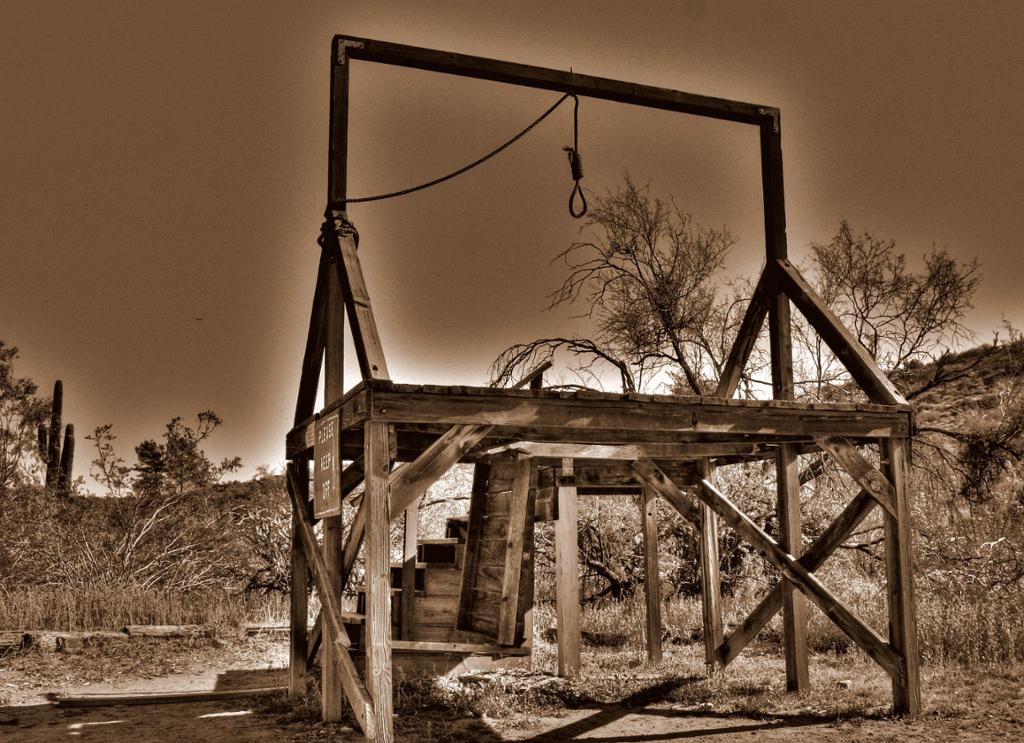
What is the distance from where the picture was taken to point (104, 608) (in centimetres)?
1425

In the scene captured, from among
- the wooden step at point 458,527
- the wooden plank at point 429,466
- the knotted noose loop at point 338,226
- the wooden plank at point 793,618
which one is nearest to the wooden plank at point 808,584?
the wooden plank at point 793,618

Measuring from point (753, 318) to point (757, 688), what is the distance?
3.95 metres

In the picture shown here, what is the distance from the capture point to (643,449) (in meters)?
9.93

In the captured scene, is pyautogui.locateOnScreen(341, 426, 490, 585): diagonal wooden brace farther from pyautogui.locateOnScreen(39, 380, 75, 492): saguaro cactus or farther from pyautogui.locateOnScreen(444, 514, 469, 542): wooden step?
pyautogui.locateOnScreen(39, 380, 75, 492): saguaro cactus

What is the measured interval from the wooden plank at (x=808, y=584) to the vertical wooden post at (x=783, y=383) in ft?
1.10

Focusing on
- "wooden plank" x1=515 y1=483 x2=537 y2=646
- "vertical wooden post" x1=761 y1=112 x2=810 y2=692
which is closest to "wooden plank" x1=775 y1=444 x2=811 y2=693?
"vertical wooden post" x1=761 y1=112 x2=810 y2=692

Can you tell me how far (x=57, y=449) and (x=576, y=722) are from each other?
18.5 metres

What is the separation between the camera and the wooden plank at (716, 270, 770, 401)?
32.2ft

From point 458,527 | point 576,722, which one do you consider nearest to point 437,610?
point 458,527

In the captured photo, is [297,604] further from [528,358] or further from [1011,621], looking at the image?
[1011,621]

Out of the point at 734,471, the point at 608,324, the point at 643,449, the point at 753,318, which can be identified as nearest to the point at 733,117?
the point at 753,318

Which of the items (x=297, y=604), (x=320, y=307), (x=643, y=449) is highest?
(x=320, y=307)

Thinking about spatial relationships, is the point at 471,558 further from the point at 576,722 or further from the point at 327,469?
the point at 327,469

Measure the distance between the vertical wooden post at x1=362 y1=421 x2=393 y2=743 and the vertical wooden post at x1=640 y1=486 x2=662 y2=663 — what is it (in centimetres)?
A: 620
